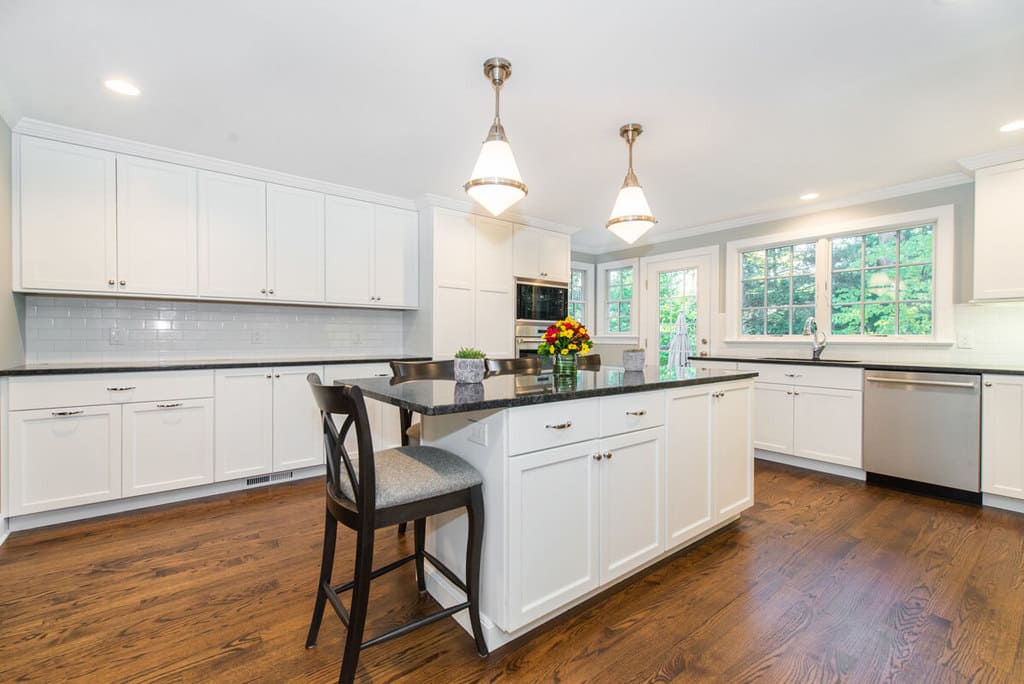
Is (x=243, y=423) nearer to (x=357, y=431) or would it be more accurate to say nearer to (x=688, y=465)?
(x=357, y=431)

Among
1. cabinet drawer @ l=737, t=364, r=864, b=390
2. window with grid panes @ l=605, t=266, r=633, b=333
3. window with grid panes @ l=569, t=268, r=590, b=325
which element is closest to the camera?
cabinet drawer @ l=737, t=364, r=864, b=390

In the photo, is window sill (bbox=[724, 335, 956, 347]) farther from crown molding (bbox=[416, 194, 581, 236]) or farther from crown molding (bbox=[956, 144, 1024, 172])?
crown molding (bbox=[416, 194, 581, 236])

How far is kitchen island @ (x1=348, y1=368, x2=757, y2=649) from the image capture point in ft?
4.89

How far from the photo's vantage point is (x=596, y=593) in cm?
185

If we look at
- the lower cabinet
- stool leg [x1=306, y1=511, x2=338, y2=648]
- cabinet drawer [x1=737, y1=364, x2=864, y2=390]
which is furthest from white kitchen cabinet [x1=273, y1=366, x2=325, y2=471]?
cabinet drawer [x1=737, y1=364, x2=864, y2=390]

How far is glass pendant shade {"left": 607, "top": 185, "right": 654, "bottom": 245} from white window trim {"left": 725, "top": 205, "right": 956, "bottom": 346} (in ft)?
8.50

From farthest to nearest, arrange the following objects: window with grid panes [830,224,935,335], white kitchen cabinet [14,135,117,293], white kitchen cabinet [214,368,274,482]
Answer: window with grid panes [830,224,935,335] → white kitchen cabinet [214,368,274,482] → white kitchen cabinet [14,135,117,293]

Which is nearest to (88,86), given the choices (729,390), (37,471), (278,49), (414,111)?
(278,49)

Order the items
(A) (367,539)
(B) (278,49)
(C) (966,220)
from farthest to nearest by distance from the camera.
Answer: (C) (966,220)
(B) (278,49)
(A) (367,539)

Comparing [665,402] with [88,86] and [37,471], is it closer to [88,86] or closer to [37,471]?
[88,86]

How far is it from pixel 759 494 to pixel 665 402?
67.9 inches

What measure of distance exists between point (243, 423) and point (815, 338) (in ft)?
15.7

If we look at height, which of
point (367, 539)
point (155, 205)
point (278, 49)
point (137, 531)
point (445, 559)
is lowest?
point (137, 531)

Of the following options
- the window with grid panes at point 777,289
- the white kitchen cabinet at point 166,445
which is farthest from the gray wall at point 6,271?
the window with grid panes at point 777,289
